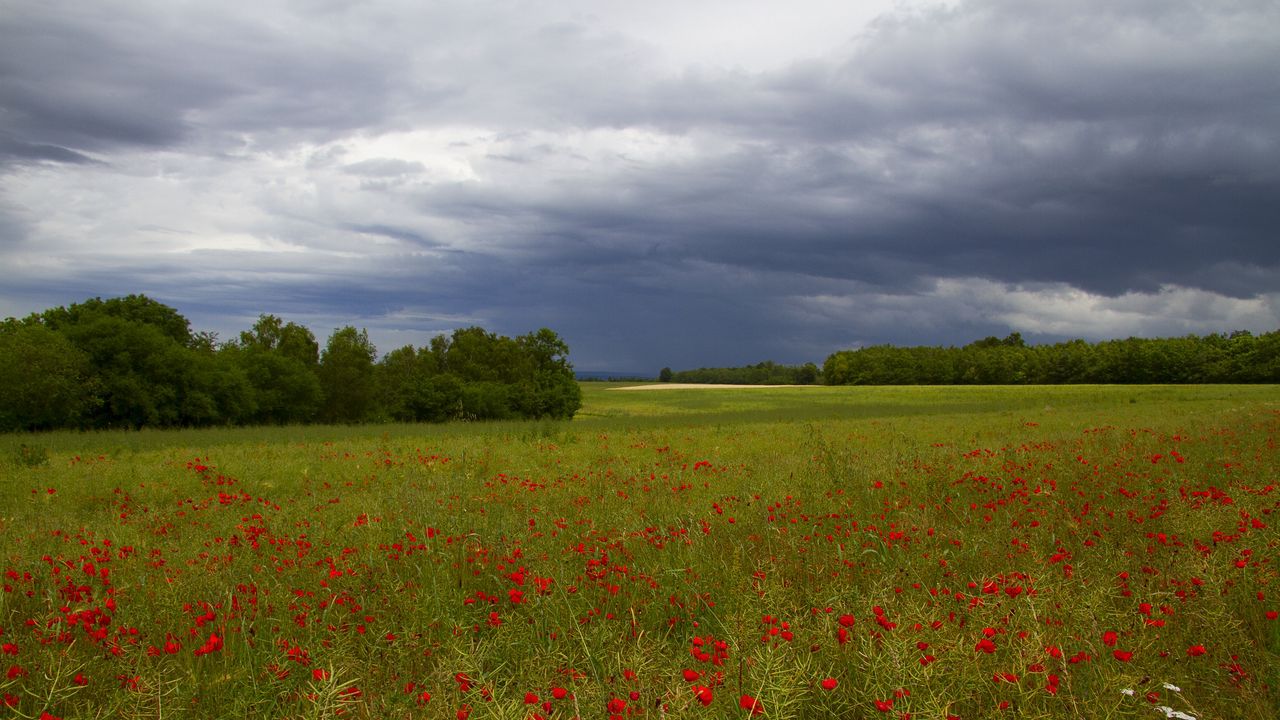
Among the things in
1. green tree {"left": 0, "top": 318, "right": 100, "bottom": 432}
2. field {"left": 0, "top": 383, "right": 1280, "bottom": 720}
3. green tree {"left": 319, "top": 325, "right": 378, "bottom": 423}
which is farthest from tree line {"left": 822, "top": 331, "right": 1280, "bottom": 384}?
green tree {"left": 0, "top": 318, "right": 100, "bottom": 432}

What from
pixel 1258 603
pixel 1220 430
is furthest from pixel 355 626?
pixel 1220 430

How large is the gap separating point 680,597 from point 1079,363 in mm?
119559

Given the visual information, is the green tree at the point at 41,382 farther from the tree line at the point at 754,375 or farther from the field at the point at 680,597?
the tree line at the point at 754,375

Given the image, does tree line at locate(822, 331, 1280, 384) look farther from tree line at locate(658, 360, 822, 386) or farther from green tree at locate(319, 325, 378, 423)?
green tree at locate(319, 325, 378, 423)

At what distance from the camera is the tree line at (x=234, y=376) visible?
115 feet

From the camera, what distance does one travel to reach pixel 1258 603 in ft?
14.9

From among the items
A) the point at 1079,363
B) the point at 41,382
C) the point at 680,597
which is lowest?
the point at 680,597

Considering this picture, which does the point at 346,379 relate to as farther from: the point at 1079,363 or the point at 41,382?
the point at 1079,363

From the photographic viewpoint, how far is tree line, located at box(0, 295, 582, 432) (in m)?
34.9

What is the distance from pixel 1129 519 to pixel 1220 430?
10.6 m

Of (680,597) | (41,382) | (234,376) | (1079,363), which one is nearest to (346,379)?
(234,376)

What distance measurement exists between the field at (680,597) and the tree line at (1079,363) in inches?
4094

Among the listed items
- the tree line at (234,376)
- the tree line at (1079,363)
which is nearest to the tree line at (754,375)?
the tree line at (1079,363)

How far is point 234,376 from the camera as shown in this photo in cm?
4462
